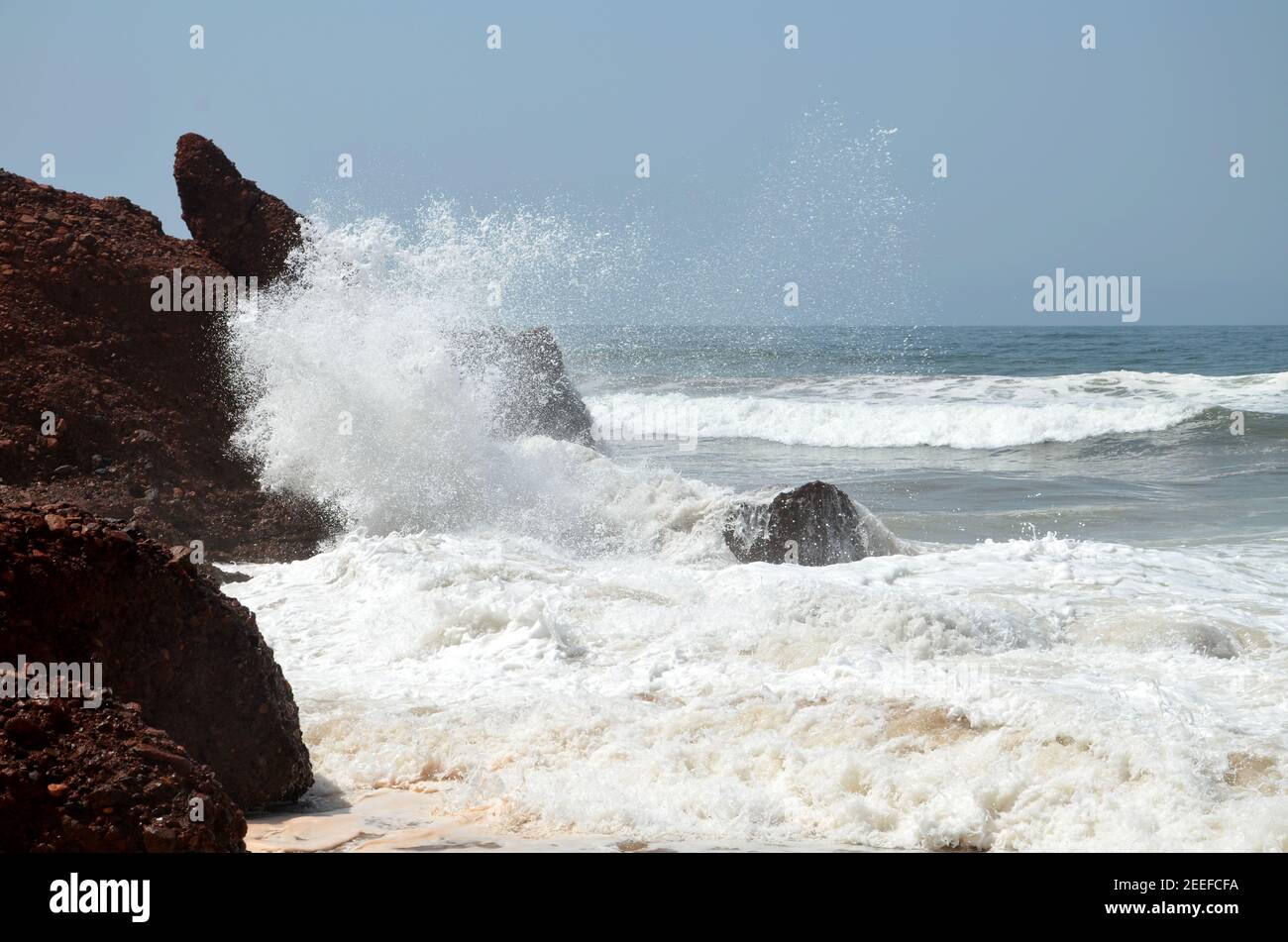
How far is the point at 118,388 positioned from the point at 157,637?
223 inches

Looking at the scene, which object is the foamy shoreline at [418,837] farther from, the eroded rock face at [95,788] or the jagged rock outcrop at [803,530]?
the jagged rock outcrop at [803,530]

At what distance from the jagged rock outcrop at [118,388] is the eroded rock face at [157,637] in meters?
4.25

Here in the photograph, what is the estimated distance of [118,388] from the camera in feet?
29.5

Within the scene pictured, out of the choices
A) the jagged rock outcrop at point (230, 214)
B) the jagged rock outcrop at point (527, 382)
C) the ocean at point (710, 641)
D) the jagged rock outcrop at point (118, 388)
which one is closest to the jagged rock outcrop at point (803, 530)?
the ocean at point (710, 641)

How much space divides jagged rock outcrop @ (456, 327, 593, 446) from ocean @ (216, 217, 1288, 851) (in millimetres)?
315

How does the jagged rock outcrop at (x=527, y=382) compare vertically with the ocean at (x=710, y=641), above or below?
above

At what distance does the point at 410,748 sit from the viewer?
15.4 ft

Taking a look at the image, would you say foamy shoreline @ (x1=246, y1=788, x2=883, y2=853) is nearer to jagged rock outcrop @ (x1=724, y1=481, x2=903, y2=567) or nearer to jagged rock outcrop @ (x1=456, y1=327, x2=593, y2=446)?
jagged rock outcrop @ (x1=724, y1=481, x2=903, y2=567)

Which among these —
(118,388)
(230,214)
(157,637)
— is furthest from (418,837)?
(230,214)

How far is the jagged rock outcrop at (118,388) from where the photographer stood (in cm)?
836

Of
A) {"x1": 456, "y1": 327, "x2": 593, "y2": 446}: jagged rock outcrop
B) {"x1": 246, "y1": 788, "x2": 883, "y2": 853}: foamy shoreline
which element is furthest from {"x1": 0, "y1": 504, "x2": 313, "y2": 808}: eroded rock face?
{"x1": 456, "y1": 327, "x2": 593, "y2": 446}: jagged rock outcrop

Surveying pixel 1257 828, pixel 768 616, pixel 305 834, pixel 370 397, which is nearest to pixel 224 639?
pixel 305 834

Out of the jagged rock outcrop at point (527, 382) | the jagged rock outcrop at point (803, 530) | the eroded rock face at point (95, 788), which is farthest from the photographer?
the jagged rock outcrop at point (527, 382)

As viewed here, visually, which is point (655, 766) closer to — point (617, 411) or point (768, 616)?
point (768, 616)
